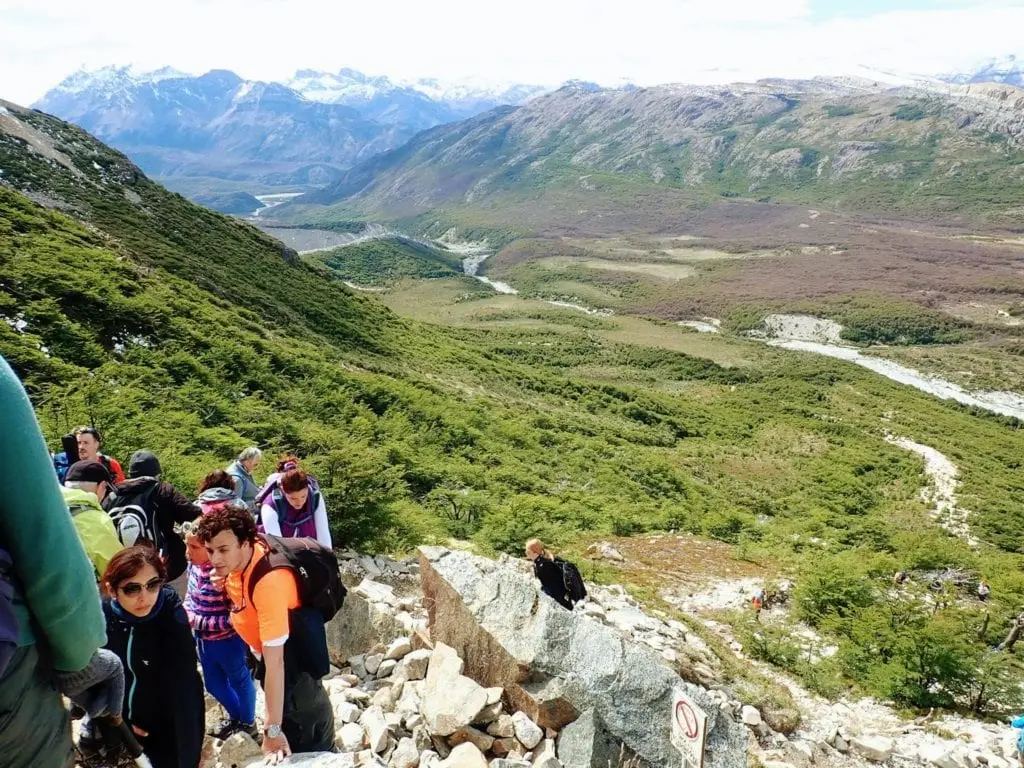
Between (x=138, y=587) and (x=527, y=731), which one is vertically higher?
(x=138, y=587)

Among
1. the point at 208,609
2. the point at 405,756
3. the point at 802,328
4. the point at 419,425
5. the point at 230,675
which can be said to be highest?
the point at 208,609

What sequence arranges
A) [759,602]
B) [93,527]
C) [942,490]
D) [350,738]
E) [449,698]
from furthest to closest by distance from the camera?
[942,490] → [759,602] → [449,698] → [350,738] → [93,527]

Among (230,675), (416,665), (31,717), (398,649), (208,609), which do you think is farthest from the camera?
(398,649)

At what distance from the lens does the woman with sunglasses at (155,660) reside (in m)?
3.15

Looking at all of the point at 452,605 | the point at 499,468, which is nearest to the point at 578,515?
the point at 499,468

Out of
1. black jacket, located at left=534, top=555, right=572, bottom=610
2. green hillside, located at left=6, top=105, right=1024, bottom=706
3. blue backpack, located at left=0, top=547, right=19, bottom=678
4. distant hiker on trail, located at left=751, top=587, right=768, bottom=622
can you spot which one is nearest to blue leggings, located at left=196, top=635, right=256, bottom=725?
blue backpack, located at left=0, top=547, right=19, bottom=678

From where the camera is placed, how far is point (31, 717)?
1.71 metres

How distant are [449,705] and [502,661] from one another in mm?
708

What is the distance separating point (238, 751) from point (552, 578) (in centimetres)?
394

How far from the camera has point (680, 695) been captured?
4246mm

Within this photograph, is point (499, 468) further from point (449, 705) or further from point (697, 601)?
point (449, 705)

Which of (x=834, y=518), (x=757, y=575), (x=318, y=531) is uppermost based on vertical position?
(x=318, y=531)

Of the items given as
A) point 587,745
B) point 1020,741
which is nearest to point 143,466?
point 587,745

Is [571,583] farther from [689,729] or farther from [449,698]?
[689,729]
